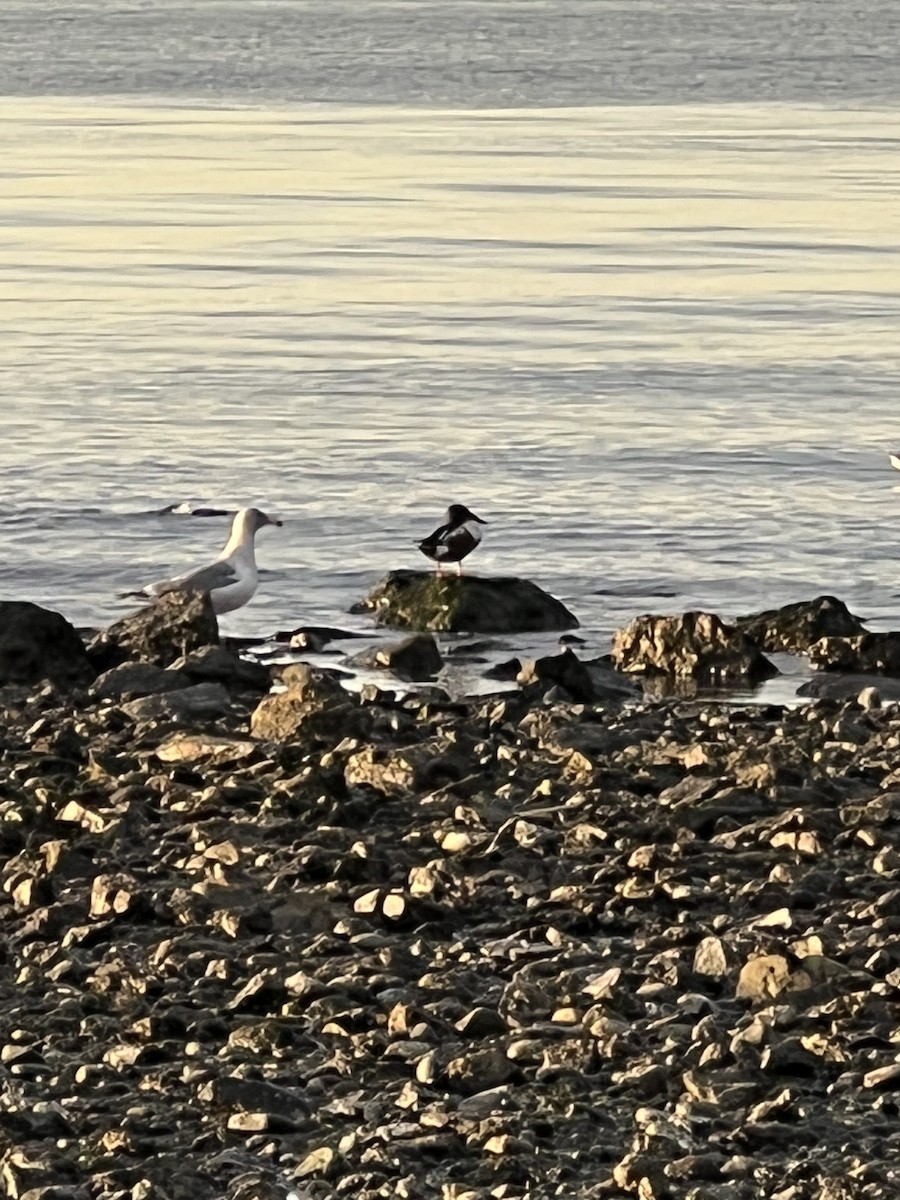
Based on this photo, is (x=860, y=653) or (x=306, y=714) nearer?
(x=306, y=714)

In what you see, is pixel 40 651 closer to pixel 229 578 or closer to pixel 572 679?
pixel 229 578

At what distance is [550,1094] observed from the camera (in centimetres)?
827

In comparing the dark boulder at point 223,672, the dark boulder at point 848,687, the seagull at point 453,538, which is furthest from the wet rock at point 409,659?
the dark boulder at point 848,687

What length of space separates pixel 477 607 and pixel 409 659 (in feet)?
4.32

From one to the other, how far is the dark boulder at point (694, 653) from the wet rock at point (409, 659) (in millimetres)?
1036

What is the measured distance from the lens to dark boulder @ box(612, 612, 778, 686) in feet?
48.4

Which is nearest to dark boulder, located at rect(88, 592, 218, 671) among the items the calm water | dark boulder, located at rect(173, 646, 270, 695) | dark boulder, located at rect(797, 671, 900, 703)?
dark boulder, located at rect(173, 646, 270, 695)

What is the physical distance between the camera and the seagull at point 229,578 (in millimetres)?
16219

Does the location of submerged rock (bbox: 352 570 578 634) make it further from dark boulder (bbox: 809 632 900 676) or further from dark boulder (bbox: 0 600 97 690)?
dark boulder (bbox: 0 600 97 690)

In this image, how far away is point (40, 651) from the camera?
14242mm

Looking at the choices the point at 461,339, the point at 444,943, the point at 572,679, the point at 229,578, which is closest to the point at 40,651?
the point at 229,578

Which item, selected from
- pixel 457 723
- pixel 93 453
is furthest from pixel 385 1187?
pixel 93 453

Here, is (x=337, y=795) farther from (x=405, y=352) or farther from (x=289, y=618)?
(x=405, y=352)

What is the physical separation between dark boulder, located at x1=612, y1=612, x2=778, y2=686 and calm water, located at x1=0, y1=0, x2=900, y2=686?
5.21 feet
